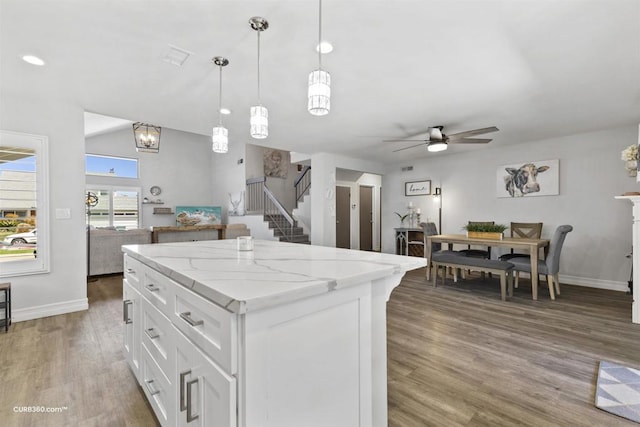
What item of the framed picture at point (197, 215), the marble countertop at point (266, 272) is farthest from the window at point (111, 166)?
the marble countertop at point (266, 272)

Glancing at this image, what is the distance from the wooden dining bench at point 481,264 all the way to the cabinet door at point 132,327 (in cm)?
378

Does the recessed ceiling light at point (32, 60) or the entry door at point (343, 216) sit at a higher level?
the recessed ceiling light at point (32, 60)

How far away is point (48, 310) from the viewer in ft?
10.4

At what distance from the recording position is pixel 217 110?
3.51 metres

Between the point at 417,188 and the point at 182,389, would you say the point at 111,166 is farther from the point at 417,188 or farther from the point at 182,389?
the point at 182,389

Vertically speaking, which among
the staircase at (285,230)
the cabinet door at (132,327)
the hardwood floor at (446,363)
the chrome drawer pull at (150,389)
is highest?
the staircase at (285,230)

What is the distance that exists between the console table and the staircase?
7.01ft

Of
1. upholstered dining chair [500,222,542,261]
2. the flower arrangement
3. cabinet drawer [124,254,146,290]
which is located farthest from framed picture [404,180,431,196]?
cabinet drawer [124,254,146,290]

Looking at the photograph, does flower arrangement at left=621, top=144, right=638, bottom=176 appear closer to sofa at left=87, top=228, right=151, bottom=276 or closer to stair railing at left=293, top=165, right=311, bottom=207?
stair railing at left=293, top=165, right=311, bottom=207

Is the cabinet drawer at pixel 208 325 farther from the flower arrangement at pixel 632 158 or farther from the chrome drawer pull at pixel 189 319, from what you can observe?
the flower arrangement at pixel 632 158

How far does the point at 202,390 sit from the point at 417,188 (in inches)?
243

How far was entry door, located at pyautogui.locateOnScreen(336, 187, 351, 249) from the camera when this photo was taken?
790 cm

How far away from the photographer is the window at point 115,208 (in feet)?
26.5

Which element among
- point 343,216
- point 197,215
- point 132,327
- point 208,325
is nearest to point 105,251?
point 197,215
